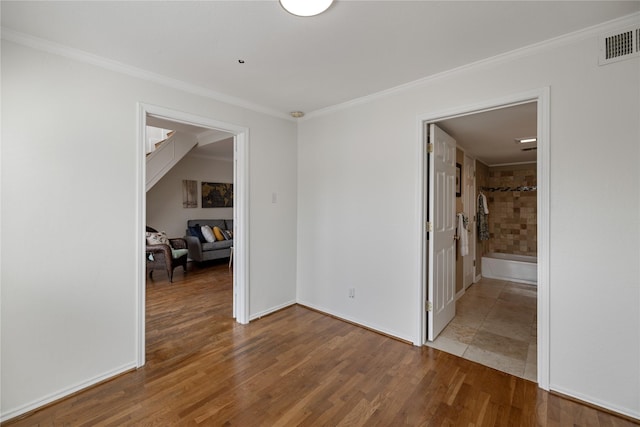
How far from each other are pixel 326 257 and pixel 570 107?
8.42ft

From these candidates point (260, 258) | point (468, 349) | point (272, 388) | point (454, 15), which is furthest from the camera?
point (260, 258)

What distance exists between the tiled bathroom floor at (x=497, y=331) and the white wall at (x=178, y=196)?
19.4ft

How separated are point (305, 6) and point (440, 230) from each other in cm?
225

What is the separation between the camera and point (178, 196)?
663cm

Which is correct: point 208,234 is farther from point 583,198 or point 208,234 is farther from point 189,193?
point 583,198

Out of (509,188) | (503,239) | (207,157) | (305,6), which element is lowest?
(503,239)

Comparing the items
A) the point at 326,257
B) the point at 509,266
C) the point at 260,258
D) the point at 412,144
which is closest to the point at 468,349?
the point at 326,257

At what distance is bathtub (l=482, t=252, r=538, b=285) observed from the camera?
16.1ft

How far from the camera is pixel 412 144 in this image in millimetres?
2701

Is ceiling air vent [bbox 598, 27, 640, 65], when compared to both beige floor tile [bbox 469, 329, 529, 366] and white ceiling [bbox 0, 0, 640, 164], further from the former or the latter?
beige floor tile [bbox 469, 329, 529, 366]

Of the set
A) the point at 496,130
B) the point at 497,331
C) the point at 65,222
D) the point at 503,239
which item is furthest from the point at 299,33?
the point at 503,239

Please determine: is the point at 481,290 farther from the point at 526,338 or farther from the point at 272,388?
the point at 272,388

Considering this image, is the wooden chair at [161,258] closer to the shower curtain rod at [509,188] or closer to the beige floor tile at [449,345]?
the beige floor tile at [449,345]

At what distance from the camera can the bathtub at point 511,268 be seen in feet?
16.1
